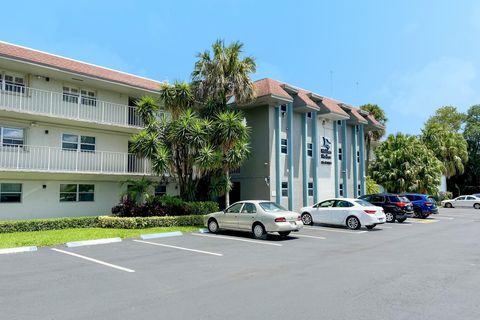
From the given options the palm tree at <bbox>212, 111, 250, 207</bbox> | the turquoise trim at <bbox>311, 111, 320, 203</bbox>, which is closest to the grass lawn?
the palm tree at <bbox>212, 111, 250, 207</bbox>

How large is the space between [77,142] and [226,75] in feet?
30.4

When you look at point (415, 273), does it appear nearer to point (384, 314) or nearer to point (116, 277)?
point (384, 314)

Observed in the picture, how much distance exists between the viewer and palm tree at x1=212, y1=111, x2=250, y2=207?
1920cm

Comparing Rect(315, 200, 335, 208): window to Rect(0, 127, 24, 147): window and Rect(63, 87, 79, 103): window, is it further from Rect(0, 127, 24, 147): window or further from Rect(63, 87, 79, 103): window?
Rect(0, 127, 24, 147): window

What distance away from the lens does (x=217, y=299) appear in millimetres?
6367

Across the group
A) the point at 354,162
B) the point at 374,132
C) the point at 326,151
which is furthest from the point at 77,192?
the point at 374,132

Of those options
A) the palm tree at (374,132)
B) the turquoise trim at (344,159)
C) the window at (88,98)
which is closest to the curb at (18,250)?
the window at (88,98)

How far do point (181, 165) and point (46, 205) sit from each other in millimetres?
7341

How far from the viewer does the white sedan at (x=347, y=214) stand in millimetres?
17438

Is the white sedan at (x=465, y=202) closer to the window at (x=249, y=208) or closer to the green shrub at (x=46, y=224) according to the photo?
the window at (x=249, y=208)

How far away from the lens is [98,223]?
1795cm

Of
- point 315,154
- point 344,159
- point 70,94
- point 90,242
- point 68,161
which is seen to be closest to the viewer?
point 90,242

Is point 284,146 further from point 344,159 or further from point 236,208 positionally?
point 236,208

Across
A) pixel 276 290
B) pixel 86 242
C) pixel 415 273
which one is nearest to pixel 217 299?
pixel 276 290
